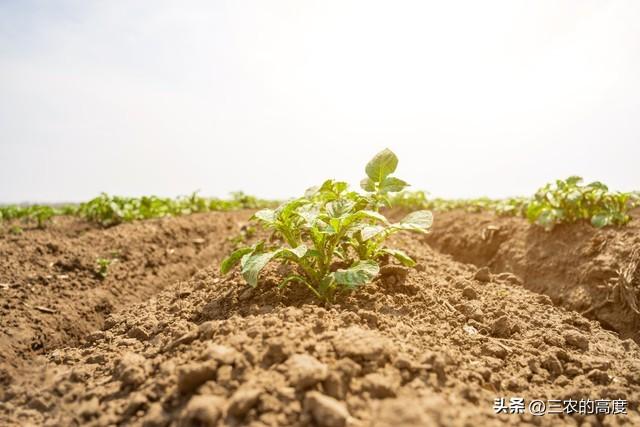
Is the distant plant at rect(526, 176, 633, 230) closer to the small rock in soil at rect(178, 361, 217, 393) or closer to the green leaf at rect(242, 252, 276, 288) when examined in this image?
the green leaf at rect(242, 252, 276, 288)

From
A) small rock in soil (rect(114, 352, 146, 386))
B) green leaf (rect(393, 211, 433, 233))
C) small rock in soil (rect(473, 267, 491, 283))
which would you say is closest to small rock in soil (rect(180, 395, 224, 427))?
small rock in soil (rect(114, 352, 146, 386))

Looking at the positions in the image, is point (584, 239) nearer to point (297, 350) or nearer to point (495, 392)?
point (495, 392)

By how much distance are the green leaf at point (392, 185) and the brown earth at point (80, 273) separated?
8.06 feet

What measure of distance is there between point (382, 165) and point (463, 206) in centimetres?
427

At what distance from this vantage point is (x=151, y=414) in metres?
1.67

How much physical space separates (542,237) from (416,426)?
3.78 meters

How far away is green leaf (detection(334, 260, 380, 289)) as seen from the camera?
2373 millimetres

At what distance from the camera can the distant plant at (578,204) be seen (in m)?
4.10

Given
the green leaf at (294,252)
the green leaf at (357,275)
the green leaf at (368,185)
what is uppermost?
the green leaf at (368,185)

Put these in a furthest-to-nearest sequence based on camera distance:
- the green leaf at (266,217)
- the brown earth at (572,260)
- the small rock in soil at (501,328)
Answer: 1. the brown earth at (572,260)
2. the green leaf at (266,217)
3. the small rock in soil at (501,328)

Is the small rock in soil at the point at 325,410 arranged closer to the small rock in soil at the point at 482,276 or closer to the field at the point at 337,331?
the field at the point at 337,331

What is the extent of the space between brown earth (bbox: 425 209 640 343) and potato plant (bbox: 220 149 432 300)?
5.81ft

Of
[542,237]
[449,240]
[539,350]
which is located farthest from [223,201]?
[539,350]

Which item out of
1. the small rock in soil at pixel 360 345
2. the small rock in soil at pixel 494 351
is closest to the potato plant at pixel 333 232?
the small rock in soil at pixel 360 345
